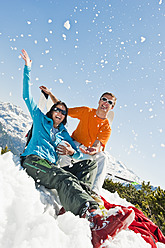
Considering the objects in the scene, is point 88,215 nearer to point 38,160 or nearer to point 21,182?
point 21,182

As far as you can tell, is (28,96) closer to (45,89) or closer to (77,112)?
(45,89)

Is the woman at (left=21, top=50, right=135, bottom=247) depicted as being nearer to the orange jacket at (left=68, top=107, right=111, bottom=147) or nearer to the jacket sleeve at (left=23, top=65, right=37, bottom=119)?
the jacket sleeve at (left=23, top=65, right=37, bottom=119)

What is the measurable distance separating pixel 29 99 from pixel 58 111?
479 mm

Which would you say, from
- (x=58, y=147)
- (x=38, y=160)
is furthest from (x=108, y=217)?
(x=58, y=147)

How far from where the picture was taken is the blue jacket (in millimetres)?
2441

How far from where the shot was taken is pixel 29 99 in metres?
2.75

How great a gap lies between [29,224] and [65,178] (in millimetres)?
791

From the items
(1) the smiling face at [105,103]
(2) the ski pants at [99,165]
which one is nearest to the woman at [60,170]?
(2) the ski pants at [99,165]

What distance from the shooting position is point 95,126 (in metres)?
3.56

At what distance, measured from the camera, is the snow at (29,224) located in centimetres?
106

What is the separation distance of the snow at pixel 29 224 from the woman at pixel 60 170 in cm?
15

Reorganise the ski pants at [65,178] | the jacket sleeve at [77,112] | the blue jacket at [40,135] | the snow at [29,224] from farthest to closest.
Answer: the jacket sleeve at [77,112], the blue jacket at [40,135], the ski pants at [65,178], the snow at [29,224]

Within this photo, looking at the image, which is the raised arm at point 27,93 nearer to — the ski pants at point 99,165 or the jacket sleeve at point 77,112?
the ski pants at point 99,165

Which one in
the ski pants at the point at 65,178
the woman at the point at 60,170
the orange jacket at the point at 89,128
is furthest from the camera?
the orange jacket at the point at 89,128
